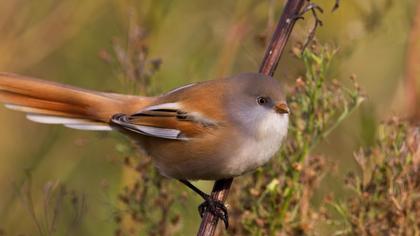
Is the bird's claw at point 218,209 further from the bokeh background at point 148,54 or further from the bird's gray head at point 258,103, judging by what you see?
the bokeh background at point 148,54

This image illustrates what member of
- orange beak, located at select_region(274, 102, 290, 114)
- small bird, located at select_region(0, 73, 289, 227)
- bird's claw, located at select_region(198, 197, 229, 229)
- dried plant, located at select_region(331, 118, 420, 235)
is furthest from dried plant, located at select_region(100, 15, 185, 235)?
dried plant, located at select_region(331, 118, 420, 235)

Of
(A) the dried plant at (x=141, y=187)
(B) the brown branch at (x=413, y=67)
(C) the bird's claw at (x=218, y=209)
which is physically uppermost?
(B) the brown branch at (x=413, y=67)

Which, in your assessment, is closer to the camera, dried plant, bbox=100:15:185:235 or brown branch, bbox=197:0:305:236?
brown branch, bbox=197:0:305:236

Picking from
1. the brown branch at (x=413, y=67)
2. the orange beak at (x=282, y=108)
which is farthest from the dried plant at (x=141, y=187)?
the brown branch at (x=413, y=67)

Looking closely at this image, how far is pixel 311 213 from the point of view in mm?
3652

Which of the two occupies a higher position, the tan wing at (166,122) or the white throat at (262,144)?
the tan wing at (166,122)

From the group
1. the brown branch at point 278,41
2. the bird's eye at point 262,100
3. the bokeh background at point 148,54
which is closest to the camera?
the brown branch at point 278,41

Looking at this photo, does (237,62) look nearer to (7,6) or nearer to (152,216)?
(7,6)

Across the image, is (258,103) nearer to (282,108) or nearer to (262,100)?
(262,100)

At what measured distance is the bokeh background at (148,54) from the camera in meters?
4.64

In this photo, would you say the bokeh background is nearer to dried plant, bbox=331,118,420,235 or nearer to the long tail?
the long tail

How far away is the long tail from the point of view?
4.35m

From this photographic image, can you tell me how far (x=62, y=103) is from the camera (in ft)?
14.4

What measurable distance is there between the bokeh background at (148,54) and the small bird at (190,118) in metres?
0.14
